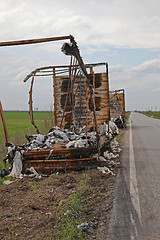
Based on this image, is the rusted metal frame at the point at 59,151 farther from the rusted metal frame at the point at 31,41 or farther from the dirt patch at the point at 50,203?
the rusted metal frame at the point at 31,41

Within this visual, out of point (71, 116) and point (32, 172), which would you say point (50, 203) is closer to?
point (32, 172)

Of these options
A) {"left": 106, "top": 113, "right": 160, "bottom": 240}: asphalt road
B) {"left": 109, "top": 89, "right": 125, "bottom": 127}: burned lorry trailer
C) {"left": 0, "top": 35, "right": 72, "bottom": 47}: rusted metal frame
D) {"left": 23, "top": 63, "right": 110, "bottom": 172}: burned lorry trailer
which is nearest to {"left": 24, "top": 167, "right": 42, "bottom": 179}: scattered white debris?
{"left": 23, "top": 63, "right": 110, "bottom": 172}: burned lorry trailer

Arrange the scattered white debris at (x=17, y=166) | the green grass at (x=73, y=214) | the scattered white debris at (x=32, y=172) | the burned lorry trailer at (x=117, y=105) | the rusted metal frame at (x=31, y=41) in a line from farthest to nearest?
the burned lorry trailer at (x=117, y=105) < the scattered white debris at (x=17, y=166) < the scattered white debris at (x=32, y=172) < the rusted metal frame at (x=31, y=41) < the green grass at (x=73, y=214)

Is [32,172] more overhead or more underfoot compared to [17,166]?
more underfoot

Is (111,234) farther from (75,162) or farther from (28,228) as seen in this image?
(75,162)

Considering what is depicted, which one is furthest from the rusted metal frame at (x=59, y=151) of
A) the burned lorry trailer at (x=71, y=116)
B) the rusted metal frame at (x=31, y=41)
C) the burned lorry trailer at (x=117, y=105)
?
the burned lorry trailer at (x=117, y=105)

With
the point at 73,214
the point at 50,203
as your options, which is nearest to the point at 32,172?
the point at 50,203

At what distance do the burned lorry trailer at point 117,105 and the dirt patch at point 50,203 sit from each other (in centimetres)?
1434

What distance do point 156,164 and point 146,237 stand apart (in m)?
4.24

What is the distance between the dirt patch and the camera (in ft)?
11.2

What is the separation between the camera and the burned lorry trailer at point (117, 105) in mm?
20453

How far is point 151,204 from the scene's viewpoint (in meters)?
4.25

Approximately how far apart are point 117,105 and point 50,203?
1762 cm

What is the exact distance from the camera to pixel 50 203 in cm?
447
